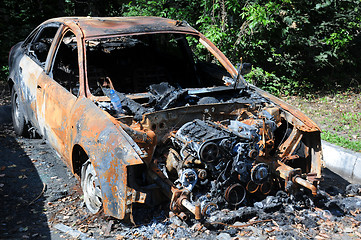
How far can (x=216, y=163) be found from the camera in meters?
3.95

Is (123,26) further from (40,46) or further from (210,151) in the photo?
(210,151)

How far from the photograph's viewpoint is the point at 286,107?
4.66 m

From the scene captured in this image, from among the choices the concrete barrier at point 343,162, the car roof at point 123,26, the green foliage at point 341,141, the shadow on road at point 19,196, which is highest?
the car roof at point 123,26

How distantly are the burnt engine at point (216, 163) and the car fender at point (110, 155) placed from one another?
2.07ft

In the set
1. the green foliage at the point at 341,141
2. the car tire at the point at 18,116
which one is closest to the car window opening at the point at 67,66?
the car tire at the point at 18,116

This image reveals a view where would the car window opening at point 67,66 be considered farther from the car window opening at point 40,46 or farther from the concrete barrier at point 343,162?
the concrete barrier at point 343,162

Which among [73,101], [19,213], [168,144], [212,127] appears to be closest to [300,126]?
[212,127]

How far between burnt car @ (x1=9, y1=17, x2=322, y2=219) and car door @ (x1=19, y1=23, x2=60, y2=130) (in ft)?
0.10

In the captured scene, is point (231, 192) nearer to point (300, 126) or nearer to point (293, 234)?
point (293, 234)

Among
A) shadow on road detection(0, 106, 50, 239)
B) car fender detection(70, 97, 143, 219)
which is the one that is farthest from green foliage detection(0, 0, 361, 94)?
car fender detection(70, 97, 143, 219)

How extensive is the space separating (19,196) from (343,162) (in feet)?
14.2

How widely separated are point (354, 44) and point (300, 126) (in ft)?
18.6

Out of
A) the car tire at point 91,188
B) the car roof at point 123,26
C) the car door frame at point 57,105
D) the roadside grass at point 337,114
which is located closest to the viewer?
the car tire at point 91,188

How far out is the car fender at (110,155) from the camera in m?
3.47
